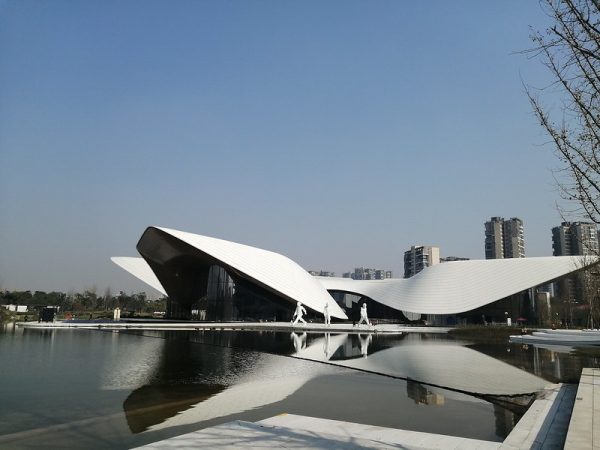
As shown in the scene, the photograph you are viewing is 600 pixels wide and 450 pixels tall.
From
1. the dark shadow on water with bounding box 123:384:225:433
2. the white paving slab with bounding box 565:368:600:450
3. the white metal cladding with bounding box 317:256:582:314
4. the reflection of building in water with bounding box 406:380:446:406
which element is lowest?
the reflection of building in water with bounding box 406:380:446:406

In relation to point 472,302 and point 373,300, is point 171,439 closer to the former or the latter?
point 472,302

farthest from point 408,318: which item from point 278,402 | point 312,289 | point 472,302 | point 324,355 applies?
point 278,402

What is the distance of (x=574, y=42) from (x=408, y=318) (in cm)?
5406

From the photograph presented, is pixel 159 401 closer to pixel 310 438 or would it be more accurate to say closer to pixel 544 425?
pixel 310 438

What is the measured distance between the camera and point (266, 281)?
135 feet

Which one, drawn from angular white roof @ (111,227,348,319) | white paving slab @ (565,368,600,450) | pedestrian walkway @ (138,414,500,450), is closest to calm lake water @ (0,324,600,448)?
pedestrian walkway @ (138,414,500,450)

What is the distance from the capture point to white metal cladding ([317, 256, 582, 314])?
145 feet

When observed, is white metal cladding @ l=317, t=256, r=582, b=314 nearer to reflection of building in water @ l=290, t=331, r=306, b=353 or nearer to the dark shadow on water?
reflection of building in water @ l=290, t=331, r=306, b=353

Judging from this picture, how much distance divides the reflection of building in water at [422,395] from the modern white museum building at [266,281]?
96.5 ft

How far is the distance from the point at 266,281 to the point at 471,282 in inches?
845

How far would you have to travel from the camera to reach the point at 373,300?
5756 centimetres

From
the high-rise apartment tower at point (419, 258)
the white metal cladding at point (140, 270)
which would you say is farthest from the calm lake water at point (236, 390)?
the high-rise apartment tower at point (419, 258)

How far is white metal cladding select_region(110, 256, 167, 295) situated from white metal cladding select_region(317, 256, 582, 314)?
26026 millimetres

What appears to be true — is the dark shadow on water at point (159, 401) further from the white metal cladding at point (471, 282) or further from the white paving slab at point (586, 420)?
the white metal cladding at point (471, 282)
